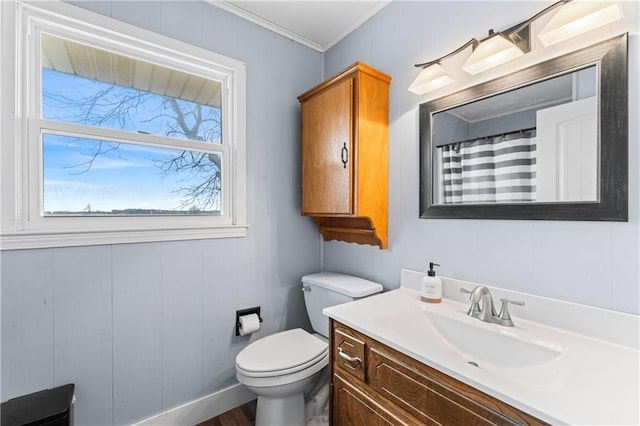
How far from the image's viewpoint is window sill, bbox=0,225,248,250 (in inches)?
47.9

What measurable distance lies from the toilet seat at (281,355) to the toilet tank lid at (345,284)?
0.31 m

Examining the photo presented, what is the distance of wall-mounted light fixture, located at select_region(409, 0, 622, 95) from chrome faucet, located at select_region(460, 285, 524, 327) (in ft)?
2.99

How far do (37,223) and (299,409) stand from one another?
152 centimetres

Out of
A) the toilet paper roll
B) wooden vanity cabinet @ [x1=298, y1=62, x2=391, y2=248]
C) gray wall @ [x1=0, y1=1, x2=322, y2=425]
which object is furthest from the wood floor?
wooden vanity cabinet @ [x1=298, y1=62, x2=391, y2=248]

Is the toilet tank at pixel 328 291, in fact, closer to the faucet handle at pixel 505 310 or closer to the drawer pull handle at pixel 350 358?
the drawer pull handle at pixel 350 358

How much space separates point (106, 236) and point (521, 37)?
198 centimetres

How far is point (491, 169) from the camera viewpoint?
121 cm

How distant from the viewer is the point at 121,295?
4.72 ft

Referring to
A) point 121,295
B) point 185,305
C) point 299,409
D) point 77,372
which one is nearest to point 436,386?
point 299,409

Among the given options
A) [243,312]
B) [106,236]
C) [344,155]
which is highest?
[344,155]

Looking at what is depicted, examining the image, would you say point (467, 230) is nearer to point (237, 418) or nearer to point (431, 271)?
point (431, 271)

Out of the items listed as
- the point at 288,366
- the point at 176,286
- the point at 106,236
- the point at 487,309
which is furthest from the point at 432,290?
the point at 106,236

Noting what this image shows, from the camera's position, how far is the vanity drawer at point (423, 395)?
74 centimetres

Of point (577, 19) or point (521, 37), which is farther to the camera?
point (521, 37)
